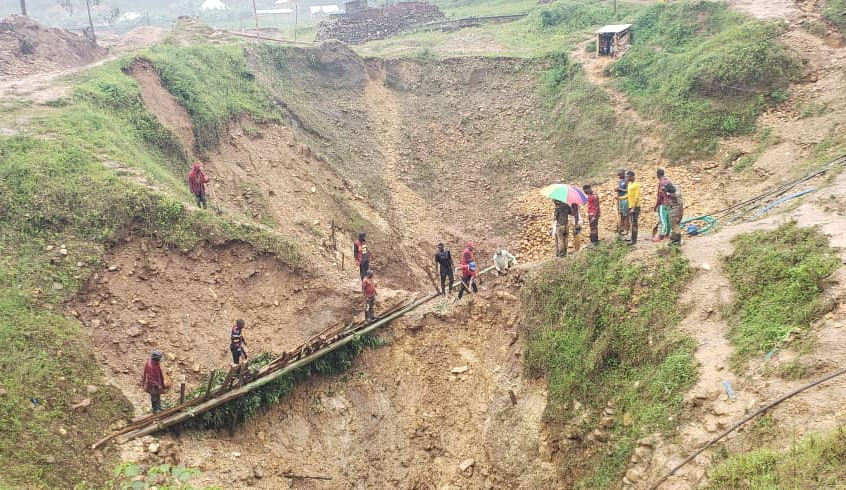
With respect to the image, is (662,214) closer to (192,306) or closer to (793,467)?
(793,467)

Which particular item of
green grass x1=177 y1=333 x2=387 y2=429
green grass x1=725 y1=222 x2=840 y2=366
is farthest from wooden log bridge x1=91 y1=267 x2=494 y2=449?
green grass x1=725 y1=222 x2=840 y2=366

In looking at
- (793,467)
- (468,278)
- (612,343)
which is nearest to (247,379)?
(468,278)

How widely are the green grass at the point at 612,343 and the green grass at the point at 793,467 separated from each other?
1463 millimetres

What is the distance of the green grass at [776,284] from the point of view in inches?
301

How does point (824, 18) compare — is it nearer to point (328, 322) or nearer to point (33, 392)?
point (328, 322)

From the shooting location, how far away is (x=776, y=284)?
330 inches

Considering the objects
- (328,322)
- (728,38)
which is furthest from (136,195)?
(728,38)

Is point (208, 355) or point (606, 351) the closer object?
point (606, 351)

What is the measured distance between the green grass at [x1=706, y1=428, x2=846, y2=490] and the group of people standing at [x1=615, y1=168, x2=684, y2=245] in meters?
4.99

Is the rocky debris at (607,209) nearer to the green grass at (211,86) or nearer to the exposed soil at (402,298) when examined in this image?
the exposed soil at (402,298)

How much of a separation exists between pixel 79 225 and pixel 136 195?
1.32 m

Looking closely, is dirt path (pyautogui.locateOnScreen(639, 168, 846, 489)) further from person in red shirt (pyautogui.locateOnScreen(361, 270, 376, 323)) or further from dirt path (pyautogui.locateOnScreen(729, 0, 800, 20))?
dirt path (pyautogui.locateOnScreen(729, 0, 800, 20))

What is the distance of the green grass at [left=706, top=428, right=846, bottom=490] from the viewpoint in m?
5.45

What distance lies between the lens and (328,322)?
13.5m
